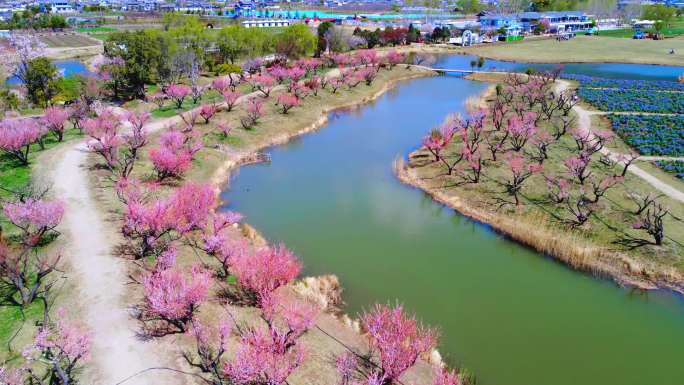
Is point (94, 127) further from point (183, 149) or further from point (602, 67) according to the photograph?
point (602, 67)

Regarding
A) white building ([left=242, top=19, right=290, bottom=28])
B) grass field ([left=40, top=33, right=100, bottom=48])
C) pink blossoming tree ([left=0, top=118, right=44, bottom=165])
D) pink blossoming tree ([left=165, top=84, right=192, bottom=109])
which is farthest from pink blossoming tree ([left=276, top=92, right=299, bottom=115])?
white building ([left=242, top=19, right=290, bottom=28])

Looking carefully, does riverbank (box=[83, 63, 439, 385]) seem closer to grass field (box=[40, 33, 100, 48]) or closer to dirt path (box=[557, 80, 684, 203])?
dirt path (box=[557, 80, 684, 203])

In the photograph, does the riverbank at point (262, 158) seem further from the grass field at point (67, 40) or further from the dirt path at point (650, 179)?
the grass field at point (67, 40)

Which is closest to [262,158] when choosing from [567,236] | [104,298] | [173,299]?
[104,298]

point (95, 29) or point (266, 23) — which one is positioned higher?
point (266, 23)

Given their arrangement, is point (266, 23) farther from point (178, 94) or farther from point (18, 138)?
point (18, 138)

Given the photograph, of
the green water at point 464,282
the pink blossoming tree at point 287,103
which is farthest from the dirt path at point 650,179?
the pink blossoming tree at point 287,103
